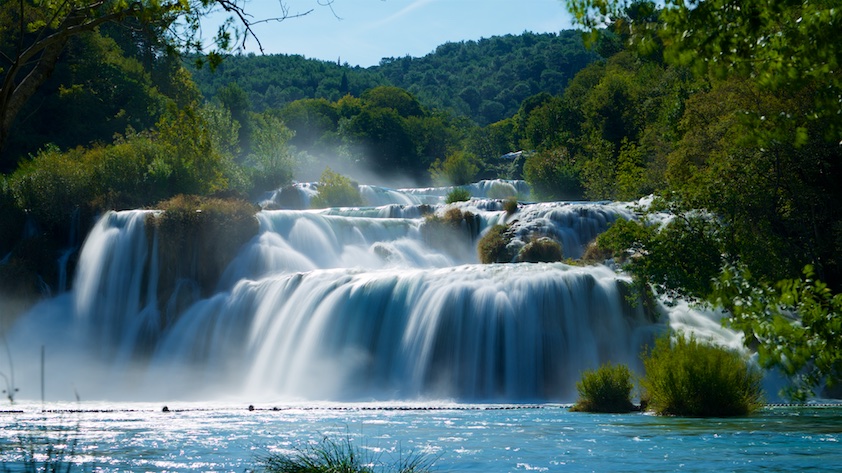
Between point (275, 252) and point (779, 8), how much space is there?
109 ft

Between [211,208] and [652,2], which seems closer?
[652,2]

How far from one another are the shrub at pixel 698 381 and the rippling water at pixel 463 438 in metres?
0.62

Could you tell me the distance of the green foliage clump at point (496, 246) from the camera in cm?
3819

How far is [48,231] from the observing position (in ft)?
128

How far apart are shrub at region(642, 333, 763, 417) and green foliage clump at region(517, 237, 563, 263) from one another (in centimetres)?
1566

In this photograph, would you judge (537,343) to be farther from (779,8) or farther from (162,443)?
(779,8)

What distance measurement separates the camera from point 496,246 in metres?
38.7

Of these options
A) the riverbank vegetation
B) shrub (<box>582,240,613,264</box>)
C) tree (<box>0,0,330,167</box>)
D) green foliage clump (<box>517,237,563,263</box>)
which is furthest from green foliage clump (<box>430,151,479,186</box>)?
tree (<box>0,0,330,167</box>)

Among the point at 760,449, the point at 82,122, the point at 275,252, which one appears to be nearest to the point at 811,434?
the point at 760,449

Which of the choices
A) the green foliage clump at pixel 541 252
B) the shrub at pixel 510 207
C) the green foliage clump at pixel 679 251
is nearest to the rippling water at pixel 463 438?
the green foliage clump at pixel 679 251

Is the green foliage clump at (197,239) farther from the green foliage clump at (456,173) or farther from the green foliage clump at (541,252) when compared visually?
the green foliage clump at (456,173)

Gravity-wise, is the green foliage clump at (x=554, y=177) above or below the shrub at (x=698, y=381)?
above

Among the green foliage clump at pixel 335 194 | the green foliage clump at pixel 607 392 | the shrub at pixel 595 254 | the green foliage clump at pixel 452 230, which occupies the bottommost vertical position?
the green foliage clump at pixel 607 392

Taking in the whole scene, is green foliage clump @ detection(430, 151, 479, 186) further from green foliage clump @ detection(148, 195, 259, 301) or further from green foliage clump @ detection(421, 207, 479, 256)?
green foliage clump @ detection(148, 195, 259, 301)
